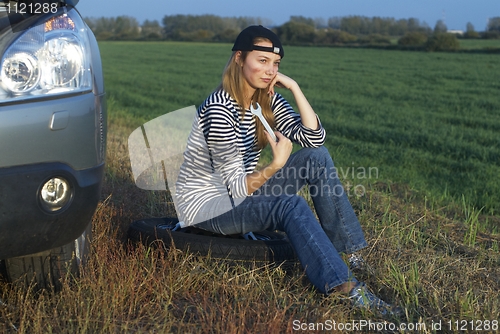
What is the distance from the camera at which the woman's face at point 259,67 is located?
11.4 ft

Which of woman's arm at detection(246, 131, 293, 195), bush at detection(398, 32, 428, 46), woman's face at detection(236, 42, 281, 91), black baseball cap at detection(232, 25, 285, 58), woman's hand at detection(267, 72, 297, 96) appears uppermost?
black baseball cap at detection(232, 25, 285, 58)

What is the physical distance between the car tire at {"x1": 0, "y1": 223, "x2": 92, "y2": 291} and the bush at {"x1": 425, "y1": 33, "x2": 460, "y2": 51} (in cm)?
4547

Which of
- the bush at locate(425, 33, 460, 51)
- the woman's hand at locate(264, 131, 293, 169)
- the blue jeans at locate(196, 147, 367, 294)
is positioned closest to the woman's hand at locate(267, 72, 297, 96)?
the blue jeans at locate(196, 147, 367, 294)

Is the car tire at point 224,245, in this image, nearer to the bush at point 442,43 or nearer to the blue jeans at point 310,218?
the blue jeans at point 310,218

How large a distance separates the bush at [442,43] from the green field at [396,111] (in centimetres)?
1254

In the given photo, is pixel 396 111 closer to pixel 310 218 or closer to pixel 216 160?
pixel 216 160

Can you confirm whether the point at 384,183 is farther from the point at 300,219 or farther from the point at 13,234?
the point at 13,234

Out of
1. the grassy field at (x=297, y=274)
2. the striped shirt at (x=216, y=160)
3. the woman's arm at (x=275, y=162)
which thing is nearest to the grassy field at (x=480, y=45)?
the grassy field at (x=297, y=274)

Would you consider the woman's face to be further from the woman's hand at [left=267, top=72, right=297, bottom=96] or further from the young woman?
the woman's hand at [left=267, top=72, right=297, bottom=96]

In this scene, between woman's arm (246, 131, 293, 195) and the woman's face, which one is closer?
woman's arm (246, 131, 293, 195)

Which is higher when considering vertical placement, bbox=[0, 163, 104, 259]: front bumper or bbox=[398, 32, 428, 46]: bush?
bbox=[0, 163, 104, 259]: front bumper

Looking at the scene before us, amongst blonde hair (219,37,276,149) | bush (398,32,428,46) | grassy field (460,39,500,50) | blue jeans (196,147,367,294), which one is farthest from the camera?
bush (398,32,428,46)

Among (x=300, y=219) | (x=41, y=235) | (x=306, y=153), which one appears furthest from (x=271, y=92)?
(x=41, y=235)

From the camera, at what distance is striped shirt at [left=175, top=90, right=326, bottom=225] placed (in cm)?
332
